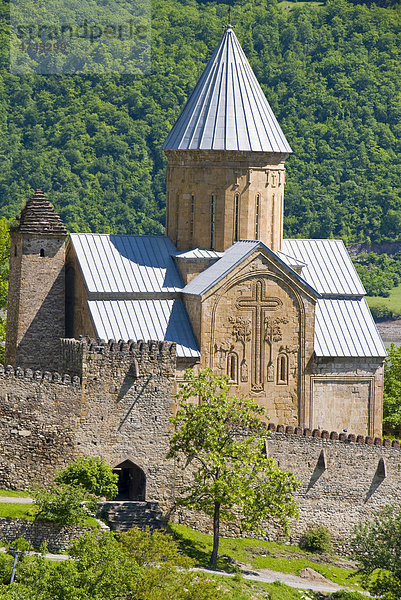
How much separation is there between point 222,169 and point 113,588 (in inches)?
511

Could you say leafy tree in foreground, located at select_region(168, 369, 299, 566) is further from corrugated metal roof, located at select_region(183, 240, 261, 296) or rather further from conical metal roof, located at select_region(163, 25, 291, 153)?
conical metal roof, located at select_region(163, 25, 291, 153)

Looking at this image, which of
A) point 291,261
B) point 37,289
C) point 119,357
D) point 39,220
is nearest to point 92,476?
point 119,357

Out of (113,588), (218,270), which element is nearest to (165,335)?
(218,270)

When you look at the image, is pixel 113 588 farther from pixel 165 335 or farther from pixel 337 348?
pixel 337 348

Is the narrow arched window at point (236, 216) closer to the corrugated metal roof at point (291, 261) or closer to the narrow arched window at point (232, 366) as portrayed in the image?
the corrugated metal roof at point (291, 261)

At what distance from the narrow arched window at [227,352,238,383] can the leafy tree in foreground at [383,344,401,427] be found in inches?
186

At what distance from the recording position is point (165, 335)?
3192cm

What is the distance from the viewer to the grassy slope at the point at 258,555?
27484mm

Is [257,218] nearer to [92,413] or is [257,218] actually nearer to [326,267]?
[326,267]

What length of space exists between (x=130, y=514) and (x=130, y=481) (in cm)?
181

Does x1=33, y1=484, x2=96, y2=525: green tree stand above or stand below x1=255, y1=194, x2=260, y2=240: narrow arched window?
below

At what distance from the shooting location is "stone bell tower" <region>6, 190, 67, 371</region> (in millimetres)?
32344

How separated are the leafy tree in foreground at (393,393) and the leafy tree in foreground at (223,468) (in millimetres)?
7565

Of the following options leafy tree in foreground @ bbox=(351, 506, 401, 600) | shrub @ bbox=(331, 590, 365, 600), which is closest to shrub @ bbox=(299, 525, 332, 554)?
leafy tree in foreground @ bbox=(351, 506, 401, 600)
